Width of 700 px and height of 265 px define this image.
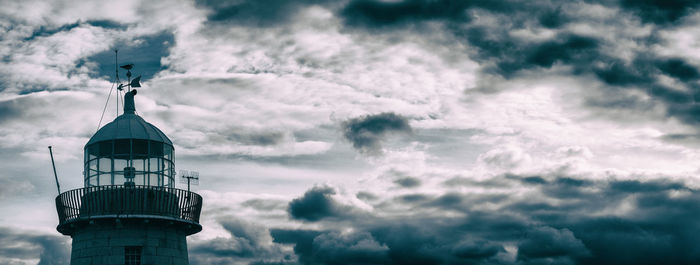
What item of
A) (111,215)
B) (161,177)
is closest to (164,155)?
(161,177)

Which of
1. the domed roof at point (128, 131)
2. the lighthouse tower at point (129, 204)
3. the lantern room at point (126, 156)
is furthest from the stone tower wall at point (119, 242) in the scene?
the domed roof at point (128, 131)

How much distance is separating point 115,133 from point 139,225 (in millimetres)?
5229

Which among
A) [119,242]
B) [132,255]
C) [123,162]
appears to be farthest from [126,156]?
[132,255]

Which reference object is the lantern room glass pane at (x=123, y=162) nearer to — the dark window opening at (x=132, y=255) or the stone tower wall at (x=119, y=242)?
the stone tower wall at (x=119, y=242)

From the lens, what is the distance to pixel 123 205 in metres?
52.8

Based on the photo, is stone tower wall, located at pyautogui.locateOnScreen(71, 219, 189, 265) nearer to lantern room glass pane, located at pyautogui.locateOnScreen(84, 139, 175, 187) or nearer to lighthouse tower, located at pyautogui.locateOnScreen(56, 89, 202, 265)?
lighthouse tower, located at pyautogui.locateOnScreen(56, 89, 202, 265)

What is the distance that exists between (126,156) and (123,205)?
120 inches

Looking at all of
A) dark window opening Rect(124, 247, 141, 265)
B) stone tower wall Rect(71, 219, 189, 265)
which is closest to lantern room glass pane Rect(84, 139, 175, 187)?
stone tower wall Rect(71, 219, 189, 265)

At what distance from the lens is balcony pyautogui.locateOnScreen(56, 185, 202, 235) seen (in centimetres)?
5272

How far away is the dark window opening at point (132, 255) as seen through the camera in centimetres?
5284

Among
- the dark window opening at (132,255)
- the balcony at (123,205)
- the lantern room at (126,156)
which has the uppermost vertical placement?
the lantern room at (126,156)

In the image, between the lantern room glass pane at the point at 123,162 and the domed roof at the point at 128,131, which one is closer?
the lantern room glass pane at the point at 123,162

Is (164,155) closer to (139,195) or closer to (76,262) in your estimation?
(139,195)

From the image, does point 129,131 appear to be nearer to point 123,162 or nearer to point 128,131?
point 128,131
